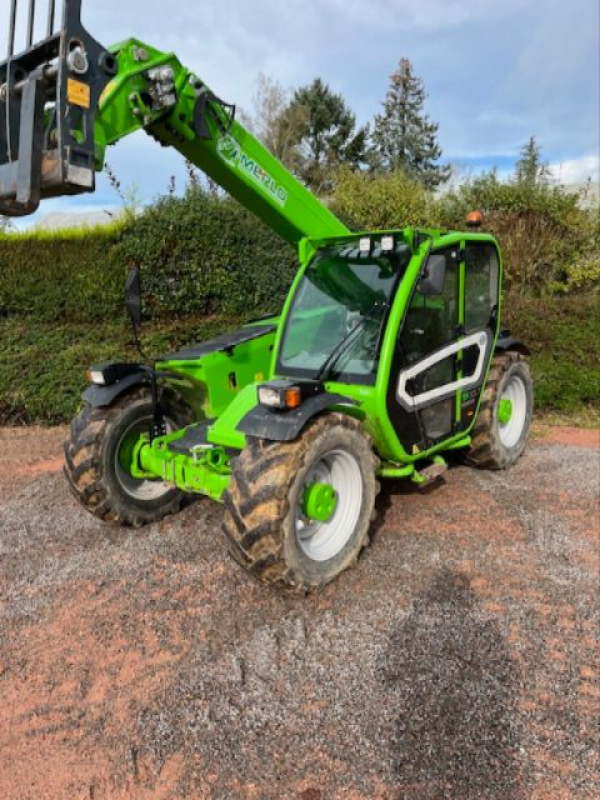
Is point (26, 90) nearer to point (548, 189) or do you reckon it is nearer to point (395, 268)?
point (395, 268)

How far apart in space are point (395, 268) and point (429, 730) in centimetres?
281

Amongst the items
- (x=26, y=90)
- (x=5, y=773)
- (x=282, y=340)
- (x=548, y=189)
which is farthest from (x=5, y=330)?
(x=548, y=189)

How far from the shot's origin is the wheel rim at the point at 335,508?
11.7 feet

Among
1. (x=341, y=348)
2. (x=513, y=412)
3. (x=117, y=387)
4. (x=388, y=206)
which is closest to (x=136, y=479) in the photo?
(x=117, y=387)

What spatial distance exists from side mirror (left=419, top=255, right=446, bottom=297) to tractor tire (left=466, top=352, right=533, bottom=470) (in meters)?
1.68

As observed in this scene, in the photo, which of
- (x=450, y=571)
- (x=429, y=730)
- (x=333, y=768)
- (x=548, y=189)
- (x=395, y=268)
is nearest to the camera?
(x=333, y=768)

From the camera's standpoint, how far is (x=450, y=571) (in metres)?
3.71

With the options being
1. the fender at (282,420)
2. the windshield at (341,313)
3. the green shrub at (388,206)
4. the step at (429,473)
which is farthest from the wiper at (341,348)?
the green shrub at (388,206)

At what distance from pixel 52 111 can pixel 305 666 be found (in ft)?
10.0

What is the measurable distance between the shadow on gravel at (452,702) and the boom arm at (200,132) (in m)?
2.81

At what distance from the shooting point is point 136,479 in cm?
434

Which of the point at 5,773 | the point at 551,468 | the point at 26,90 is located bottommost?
the point at 5,773

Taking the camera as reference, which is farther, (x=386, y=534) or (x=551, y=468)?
(x=551, y=468)

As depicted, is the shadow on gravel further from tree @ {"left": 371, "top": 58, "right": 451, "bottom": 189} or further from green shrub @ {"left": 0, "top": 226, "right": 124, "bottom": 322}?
tree @ {"left": 371, "top": 58, "right": 451, "bottom": 189}
